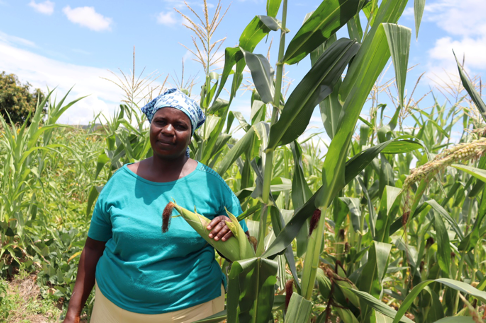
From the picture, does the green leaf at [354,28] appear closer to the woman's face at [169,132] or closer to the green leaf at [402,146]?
the green leaf at [402,146]

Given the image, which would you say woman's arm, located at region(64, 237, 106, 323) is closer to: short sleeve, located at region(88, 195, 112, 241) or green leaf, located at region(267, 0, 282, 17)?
short sleeve, located at region(88, 195, 112, 241)

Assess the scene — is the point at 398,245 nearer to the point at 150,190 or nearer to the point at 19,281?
the point at 150,190

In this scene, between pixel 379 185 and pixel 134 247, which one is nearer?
pixel 134 247

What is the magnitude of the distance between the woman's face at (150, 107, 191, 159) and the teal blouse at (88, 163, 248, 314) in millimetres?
160

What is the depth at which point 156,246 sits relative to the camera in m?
1.69

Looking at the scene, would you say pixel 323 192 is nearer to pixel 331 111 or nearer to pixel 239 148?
pixel 331 111

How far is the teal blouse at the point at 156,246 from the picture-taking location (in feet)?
5.49

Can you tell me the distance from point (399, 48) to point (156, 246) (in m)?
1.28

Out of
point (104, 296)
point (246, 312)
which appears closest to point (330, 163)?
point (246, 312)

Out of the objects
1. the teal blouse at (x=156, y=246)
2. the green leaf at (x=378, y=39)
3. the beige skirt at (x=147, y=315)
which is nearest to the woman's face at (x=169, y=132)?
the teal blouse at (x=156, y=246)

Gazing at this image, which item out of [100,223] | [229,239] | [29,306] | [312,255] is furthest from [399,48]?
[29,306]

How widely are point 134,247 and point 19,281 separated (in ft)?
7.52

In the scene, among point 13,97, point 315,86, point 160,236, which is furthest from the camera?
point 13,97

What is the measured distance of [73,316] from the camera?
1887 mm
